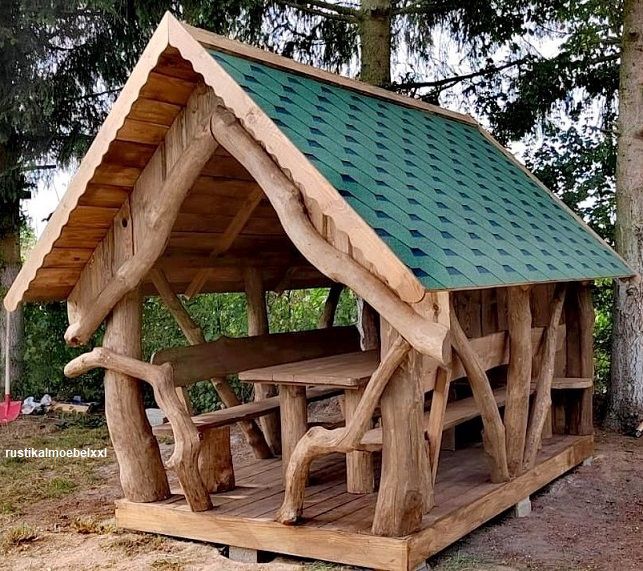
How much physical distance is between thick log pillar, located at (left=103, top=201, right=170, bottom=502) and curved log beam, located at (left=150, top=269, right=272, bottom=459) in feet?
3.47

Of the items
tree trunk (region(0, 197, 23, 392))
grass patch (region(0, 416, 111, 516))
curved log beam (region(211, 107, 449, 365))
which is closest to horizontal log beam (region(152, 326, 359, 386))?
curved log beam (region(211, 107, 449, 365))

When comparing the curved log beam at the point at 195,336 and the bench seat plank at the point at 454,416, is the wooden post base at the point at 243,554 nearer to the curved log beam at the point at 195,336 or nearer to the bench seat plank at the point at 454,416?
the bench seat plank at the point at 454,416

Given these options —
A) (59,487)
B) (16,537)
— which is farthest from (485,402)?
(59,487)

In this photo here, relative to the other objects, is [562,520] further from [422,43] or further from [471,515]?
[422,43]

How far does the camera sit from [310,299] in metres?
12.3

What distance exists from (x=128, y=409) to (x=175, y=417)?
0.55 meters

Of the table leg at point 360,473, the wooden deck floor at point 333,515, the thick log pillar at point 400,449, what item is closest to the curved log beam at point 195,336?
the wooden deck floor at point 333,515

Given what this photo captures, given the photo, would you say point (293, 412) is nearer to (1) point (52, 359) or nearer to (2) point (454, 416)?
(2) point (454, 416)

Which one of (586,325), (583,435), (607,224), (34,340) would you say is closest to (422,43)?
(607,224)

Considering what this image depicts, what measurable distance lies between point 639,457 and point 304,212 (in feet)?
16.7

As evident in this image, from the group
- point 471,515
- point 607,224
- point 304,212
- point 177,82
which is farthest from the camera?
point 607,224

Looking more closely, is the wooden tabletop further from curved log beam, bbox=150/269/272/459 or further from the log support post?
the log support post

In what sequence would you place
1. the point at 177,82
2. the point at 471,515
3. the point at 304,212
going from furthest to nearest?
the point at 471,515 → the point at 177,82 → the point at 304,212

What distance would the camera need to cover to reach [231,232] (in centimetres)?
724
